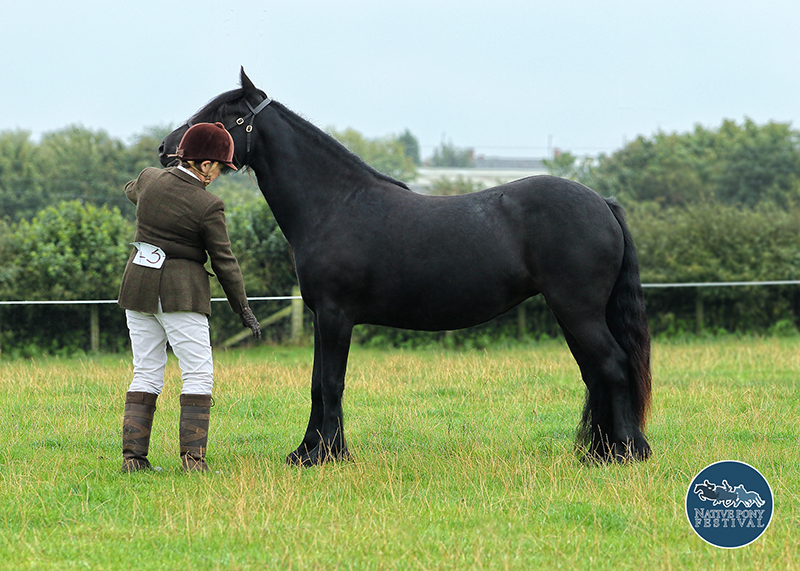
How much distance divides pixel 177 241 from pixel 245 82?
Result: 3.99 ft

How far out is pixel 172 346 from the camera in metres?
4.70

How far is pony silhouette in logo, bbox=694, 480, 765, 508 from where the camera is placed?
136 inches

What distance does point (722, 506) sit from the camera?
3467mm

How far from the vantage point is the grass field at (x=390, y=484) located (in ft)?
11.3

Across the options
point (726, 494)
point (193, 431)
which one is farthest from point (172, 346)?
point (726, 494)

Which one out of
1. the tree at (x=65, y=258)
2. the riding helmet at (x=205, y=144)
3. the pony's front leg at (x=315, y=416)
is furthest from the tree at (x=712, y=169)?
the riding helmet at (x=205, y=144)

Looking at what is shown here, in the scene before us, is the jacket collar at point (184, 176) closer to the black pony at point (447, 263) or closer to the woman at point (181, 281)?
the woman at point (181, 281)

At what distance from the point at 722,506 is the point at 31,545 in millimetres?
3063

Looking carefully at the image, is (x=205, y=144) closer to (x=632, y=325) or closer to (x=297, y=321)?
(x=632, y=325)

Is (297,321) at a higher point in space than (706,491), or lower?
lower

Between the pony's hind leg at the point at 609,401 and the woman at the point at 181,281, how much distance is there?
2095 mm

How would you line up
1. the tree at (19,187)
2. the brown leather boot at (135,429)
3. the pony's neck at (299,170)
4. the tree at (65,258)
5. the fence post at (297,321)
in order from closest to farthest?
the brown leather boot at (135,429) < the pony's neck at (299,170) < the tree at (65,258) < the fence post at (297,321) < the tree at (19,187)

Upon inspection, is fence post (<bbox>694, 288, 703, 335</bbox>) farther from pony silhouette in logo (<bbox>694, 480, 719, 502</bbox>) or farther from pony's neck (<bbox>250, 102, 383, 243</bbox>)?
pony silhouette in logo (<bbox>694, 480, 719, 502</bbox>)

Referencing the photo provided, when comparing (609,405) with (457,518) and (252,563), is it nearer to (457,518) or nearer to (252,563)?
(457,518)
